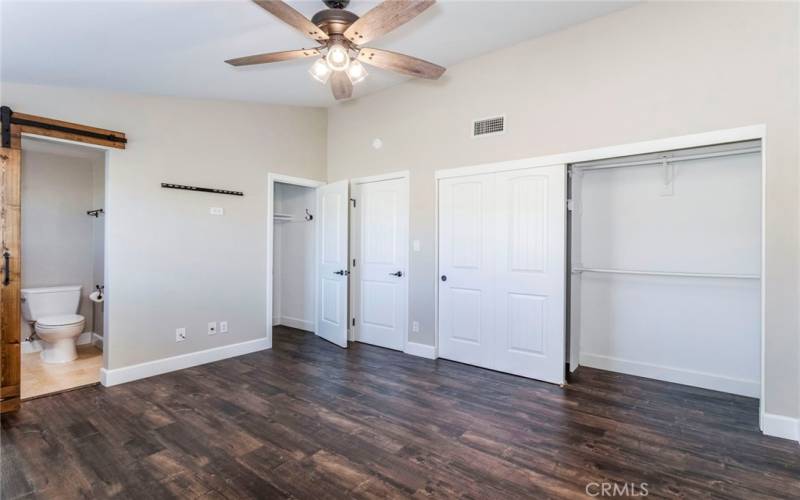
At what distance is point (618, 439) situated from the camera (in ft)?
8.09

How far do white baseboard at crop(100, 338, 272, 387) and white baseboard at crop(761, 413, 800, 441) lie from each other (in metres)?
4.54

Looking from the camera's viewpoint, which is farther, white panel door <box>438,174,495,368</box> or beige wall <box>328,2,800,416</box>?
white panel door <box>438,174,495,368</box>

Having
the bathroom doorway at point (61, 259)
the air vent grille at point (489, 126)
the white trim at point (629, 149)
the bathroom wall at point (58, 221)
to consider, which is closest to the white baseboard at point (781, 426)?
the white trim at point (629, 149)

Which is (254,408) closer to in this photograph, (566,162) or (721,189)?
(566,162)

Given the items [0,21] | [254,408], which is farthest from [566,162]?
[0,21]

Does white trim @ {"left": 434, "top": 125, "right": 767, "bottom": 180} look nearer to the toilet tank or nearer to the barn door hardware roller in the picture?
the barn door hardware roller

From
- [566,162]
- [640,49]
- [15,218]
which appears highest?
[640,49]

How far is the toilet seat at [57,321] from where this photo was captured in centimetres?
381

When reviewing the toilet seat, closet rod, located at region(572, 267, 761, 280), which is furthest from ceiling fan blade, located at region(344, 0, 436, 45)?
the toilet seat

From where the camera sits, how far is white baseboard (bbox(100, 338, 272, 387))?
3.40 meters

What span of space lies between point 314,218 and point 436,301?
228 cm

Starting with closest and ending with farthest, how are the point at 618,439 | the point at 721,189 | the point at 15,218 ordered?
the point at 618,439 → the point at 15,218 → the point at 721,189

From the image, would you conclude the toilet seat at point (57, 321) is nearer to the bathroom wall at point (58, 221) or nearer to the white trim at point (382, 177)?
the bathroom wall at point (58, 221)

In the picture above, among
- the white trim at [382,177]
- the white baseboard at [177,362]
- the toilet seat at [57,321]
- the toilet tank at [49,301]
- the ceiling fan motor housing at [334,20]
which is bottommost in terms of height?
the white baseboard at [177,362]
